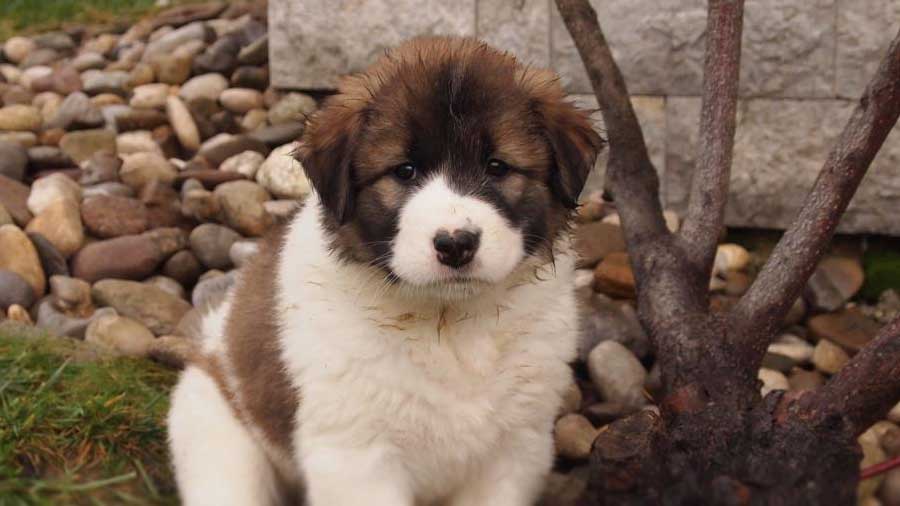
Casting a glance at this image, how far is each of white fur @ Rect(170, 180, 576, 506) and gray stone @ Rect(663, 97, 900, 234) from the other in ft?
7.69

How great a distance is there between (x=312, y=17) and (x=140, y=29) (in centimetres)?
240

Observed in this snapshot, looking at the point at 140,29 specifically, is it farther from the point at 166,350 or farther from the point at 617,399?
the point at 617,399

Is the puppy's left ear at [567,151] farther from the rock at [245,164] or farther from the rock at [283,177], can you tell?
the rock at [245,164]

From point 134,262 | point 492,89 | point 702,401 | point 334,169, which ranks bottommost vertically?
point 134,262

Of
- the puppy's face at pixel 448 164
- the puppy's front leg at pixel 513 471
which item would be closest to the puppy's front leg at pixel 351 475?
the puppy's front leg at pixel 513 471

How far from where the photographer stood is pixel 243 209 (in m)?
5.80

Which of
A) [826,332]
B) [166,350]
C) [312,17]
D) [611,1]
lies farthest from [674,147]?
[166,350]

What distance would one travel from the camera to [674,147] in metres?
5.63

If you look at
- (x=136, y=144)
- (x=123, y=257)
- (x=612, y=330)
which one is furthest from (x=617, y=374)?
(x=136, y=144)

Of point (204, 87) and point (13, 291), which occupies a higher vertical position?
point (204, 87)

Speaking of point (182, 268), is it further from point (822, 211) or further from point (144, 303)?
point (822, 211)

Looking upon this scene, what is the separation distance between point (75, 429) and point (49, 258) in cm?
175

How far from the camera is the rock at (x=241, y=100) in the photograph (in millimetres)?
6910

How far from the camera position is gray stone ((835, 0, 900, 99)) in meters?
5.20
